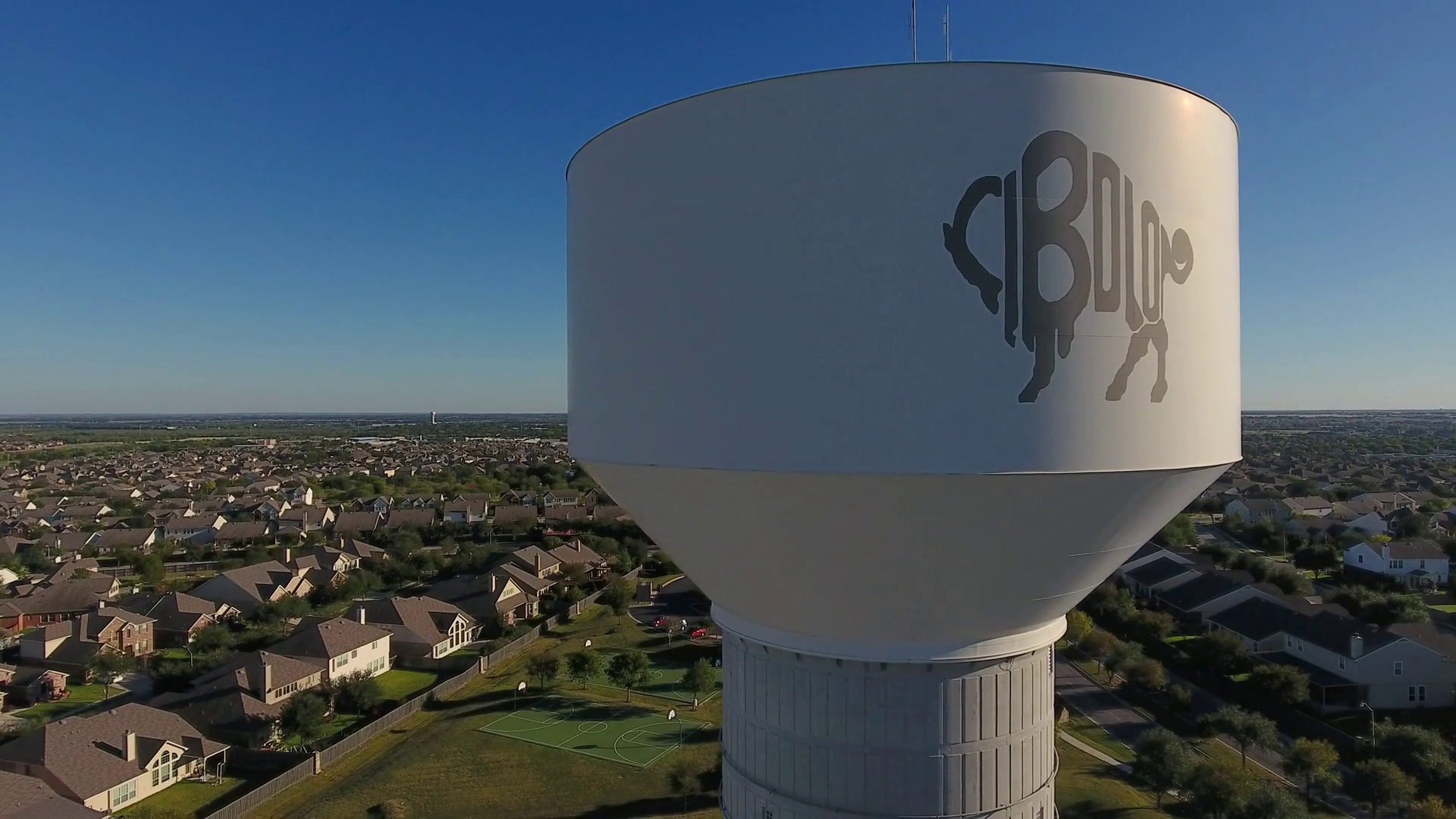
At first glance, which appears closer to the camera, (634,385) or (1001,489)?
(1001,489)

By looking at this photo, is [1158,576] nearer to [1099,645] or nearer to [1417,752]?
[1099,645]

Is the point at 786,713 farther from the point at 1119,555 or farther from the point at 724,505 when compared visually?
the point at 1119,555

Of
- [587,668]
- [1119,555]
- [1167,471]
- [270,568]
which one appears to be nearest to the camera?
[1167,471]

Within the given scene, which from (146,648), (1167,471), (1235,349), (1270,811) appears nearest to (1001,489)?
(1167,471)

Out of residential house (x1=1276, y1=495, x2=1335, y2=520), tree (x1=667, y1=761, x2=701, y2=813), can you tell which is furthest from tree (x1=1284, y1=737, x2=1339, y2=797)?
residential house (x1=1276, y1=495, x2=1335, y2=520)

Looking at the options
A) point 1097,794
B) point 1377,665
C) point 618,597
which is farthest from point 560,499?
point 1377,665

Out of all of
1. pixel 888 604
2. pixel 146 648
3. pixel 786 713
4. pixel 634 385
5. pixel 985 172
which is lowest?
pixel 146 648

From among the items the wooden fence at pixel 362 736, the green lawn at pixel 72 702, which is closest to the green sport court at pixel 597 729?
the wooden fence at pixel 362 736

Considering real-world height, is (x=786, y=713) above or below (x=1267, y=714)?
above
